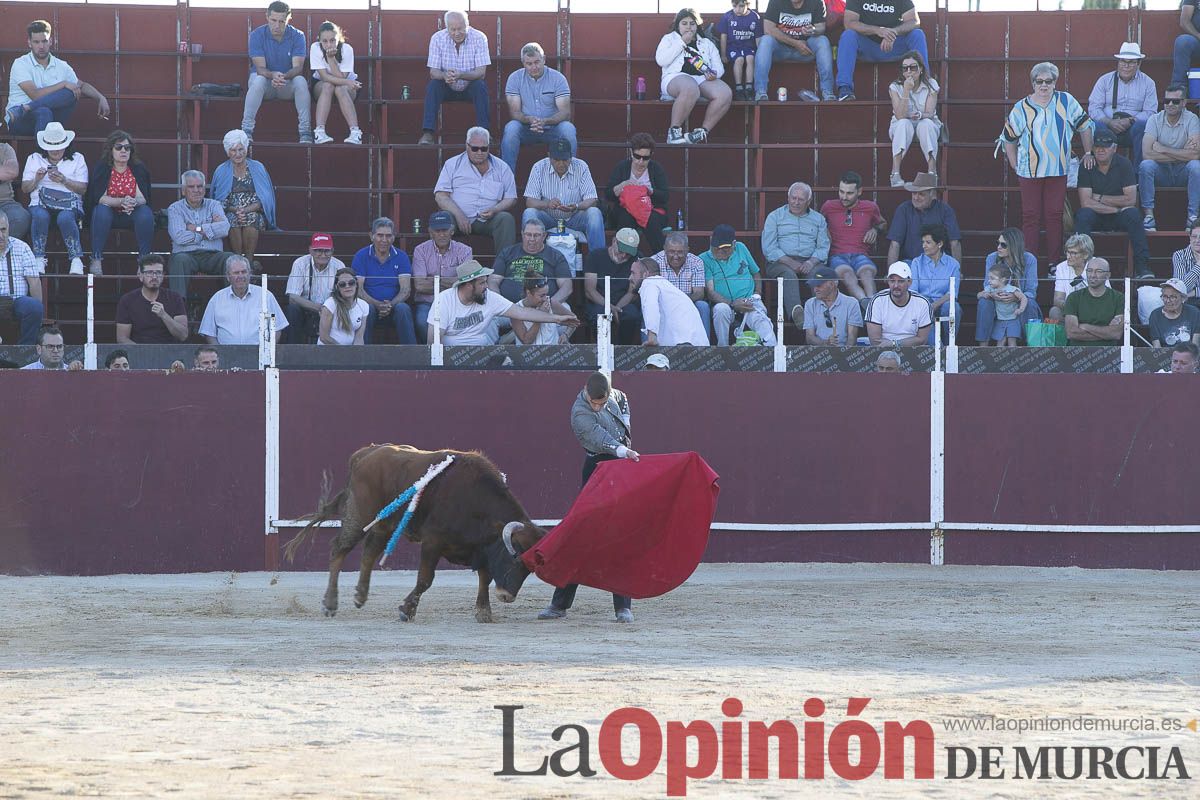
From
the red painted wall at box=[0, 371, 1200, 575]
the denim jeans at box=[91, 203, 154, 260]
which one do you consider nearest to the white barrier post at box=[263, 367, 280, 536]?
the red painted wall at box=[0, 371, 1200, 575]

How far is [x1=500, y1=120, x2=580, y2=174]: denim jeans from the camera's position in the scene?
16906 millimetres

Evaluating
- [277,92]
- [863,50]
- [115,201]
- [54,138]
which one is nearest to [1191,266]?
[863,50]

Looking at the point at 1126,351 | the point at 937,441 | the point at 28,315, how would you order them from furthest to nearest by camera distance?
the point at 28,315
the point at 1126,351
the point at 937,441

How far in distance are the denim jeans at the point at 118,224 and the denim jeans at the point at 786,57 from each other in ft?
20.9

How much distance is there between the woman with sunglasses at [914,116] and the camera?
17000 mm

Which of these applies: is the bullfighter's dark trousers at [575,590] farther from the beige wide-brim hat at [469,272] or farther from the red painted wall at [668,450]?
the beige wide-brim hat at [469,272]

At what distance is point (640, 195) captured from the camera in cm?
1609

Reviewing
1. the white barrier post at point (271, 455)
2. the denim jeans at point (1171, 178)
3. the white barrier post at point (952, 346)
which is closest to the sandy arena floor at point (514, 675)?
the white barrier post at point (271, 455)

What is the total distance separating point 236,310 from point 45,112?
3.63 meters

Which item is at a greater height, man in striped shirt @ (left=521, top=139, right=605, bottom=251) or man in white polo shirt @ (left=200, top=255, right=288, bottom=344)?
man in striped shirt @ (left=521, top=139, right=605, bottom=251)

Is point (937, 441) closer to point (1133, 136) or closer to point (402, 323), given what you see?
point (402, 323)

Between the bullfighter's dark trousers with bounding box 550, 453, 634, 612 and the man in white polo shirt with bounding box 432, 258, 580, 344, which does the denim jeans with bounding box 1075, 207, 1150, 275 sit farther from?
the bullfighter's dark trousers with bounding box 550, 453, 634, 612

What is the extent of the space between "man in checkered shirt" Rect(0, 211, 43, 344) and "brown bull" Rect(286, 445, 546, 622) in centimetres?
506

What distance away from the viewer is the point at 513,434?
13664mm
